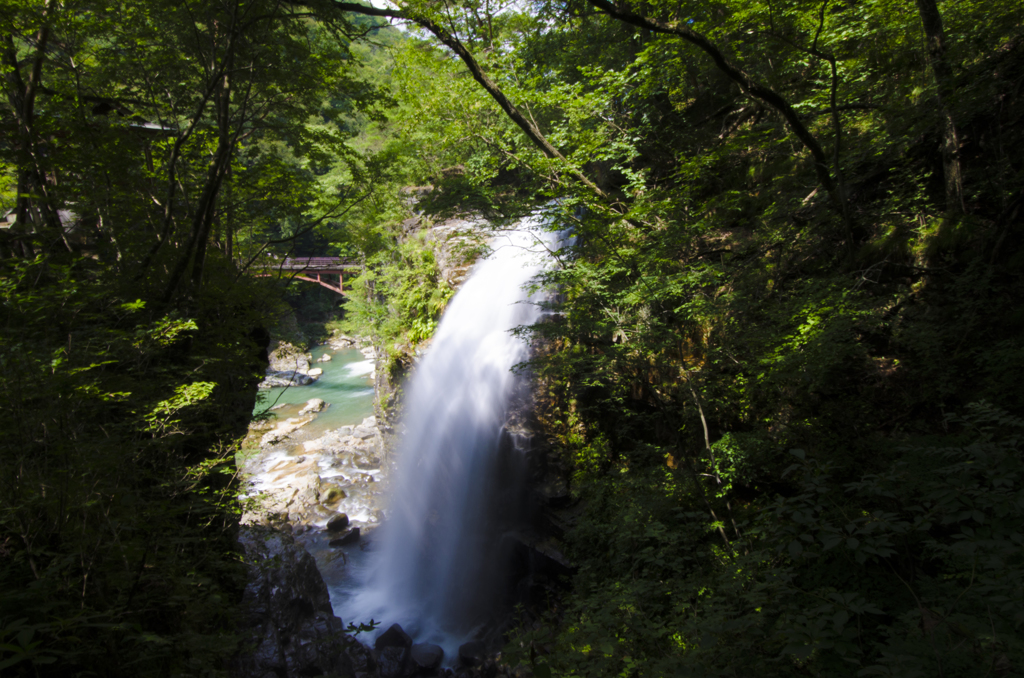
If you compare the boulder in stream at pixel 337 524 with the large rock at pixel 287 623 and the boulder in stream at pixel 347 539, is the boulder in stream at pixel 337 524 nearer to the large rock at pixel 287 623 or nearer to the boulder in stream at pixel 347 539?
the boulder in stream at pixel 347 539

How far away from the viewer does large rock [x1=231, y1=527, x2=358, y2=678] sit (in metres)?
5.84

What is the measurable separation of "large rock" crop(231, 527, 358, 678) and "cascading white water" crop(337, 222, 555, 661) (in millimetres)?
1161

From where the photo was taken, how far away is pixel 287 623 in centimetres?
693

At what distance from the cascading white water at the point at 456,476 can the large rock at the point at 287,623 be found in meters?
1.16

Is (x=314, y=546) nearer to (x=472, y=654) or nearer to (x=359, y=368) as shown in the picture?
(x=472, y=654)

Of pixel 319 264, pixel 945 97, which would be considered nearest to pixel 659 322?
pixel 945 97

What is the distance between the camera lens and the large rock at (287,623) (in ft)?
19.2

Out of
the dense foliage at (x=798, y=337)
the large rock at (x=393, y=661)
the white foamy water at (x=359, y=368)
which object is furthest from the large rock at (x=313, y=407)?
the dense foliage at (x=798, y=337)

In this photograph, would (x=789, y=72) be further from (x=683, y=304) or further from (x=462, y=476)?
(x=462, y=476)

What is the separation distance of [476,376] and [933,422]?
737cm

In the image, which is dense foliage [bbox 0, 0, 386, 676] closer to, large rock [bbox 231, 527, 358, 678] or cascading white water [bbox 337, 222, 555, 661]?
large rock [bbox 231, 527, 358, 678]

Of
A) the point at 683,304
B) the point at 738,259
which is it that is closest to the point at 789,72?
the point at 738,259

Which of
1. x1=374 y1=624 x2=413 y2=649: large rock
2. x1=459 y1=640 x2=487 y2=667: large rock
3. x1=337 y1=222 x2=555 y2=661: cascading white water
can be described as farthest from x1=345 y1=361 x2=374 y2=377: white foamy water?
x1=459 y1=640 x2=487 y2=667: large rock

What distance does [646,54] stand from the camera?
5820 mm
